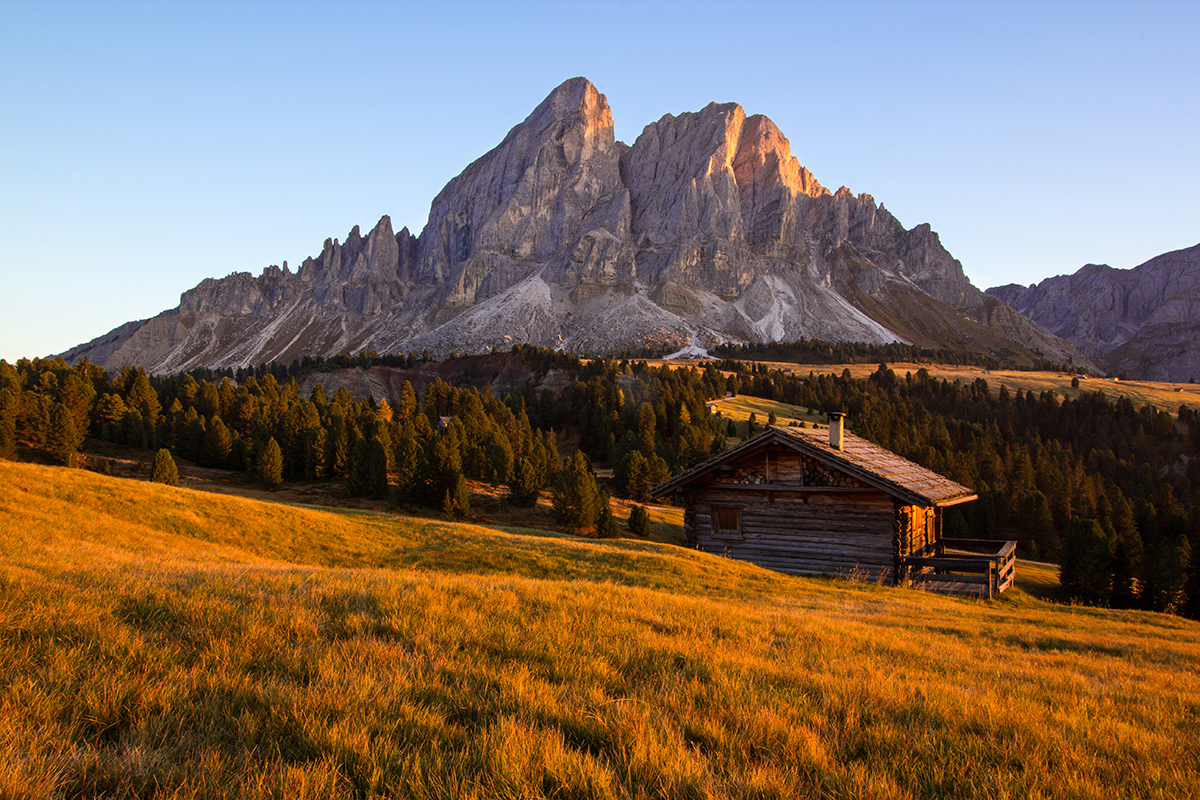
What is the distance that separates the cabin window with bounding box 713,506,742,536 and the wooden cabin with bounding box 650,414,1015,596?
0.13 feet

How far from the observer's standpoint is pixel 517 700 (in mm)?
4340

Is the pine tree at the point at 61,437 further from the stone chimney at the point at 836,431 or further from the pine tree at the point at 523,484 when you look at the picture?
the stone chimney at the point at 836,431

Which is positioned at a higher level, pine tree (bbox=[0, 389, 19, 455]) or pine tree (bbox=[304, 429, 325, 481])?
pine tree (bbox=[0, 389, 19, 455])

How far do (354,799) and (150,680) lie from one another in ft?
7.06

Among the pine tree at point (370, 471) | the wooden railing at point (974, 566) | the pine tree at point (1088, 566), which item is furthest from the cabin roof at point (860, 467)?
the pine tree at point (370, 471)

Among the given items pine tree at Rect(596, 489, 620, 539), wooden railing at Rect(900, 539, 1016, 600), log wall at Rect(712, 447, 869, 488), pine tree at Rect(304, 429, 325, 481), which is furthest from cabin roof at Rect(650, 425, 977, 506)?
pine tree at Rect(304, 429, 325, 481)

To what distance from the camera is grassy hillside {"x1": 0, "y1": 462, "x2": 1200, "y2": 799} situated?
332 cm

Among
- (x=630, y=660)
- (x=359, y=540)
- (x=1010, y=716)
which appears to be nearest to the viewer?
(x=1010, y=716)

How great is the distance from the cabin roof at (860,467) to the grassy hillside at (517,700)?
40.4ft

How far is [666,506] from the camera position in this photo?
59.1 metres

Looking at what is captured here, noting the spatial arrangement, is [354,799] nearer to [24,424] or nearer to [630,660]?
[630,660]

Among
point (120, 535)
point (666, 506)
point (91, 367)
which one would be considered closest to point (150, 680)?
point (120, 535)

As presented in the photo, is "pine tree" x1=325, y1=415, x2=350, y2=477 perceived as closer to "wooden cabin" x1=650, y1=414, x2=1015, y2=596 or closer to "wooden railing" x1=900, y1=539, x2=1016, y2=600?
"wooden cabin" x1=650, y1=414, x2=1015, y2=596

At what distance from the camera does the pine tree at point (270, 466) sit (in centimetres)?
5122
